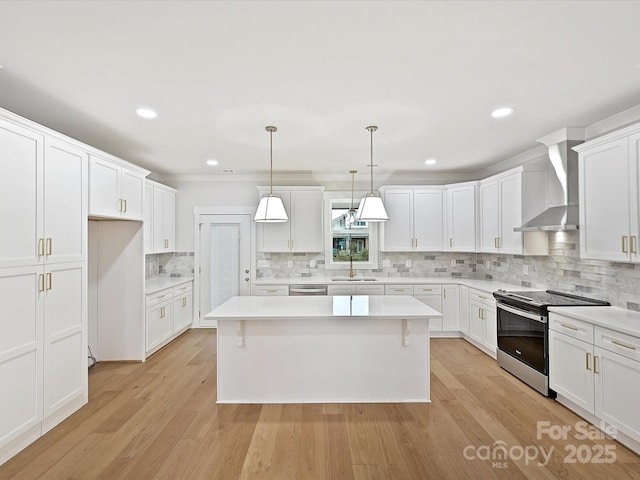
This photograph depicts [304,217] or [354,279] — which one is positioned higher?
[304,217]

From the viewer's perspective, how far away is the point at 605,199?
288 cm

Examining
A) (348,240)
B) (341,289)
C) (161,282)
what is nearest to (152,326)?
(161,282)

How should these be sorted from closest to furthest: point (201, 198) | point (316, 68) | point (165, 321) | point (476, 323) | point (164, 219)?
point (316, 68) → point (476, 323) → point (165, 321) → point (164, 219) → point (201, 198)

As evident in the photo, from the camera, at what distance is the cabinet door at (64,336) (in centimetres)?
261

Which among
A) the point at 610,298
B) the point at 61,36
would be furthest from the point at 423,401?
the point at 61,36

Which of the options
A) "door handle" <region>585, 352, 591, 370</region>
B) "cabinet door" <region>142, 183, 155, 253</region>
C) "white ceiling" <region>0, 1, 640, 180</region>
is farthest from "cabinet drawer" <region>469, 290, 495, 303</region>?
"cabinet door" <region>142, 183, 155, 253</region>

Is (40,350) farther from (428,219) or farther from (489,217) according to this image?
(489,217)

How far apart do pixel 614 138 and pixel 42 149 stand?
4.43 metres

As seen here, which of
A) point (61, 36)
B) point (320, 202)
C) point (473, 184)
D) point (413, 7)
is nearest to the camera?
point (413, 7)

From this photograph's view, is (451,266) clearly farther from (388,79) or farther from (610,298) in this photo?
(388,79)

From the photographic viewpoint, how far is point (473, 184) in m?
5.05

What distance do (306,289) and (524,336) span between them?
2.81 meters

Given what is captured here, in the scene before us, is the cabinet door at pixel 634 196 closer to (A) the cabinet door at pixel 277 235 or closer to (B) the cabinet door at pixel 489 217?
(B) the cabinet door at pixel 489 217

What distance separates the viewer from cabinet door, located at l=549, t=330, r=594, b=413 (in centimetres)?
268
